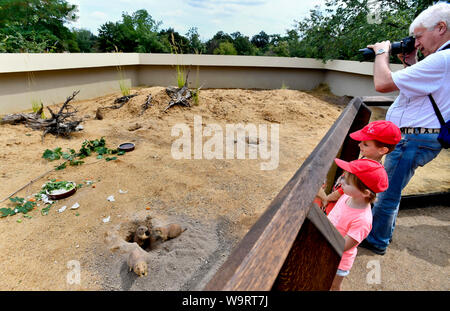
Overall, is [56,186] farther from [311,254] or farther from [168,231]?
[311,254]

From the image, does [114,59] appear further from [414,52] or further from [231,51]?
[231,51]

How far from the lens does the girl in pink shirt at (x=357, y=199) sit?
1.22 metres

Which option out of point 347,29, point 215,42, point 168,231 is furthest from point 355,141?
point 215,42

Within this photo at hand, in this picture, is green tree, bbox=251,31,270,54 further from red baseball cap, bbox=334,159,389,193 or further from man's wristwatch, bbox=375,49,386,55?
red baseball cap, bbox=334,159,389,193

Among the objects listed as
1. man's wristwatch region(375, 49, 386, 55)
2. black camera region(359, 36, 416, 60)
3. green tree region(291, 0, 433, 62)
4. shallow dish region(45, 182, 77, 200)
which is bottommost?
shallow dish region(45, 182, 77, 200)

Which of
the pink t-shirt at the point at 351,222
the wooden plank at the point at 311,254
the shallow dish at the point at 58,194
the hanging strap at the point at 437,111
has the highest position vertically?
the hanging strap at the point at 437,111

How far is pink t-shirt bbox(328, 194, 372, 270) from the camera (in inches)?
50.1

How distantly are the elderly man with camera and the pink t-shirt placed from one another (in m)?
0.56

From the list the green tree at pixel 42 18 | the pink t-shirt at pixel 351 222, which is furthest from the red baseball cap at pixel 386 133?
the green tree at pixel 42 18

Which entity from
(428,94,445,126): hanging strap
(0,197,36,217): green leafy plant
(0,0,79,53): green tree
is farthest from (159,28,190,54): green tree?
(0,0,79,53): green tree

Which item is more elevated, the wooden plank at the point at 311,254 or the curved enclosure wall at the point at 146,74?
the curved enclosure wall at the point at 146,74

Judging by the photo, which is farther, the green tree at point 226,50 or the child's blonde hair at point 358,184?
the green tree at point 226,50

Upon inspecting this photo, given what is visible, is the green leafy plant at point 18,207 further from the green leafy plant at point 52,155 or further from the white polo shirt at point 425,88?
the white polo shirt at point 425,88

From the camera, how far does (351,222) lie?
131 cm
